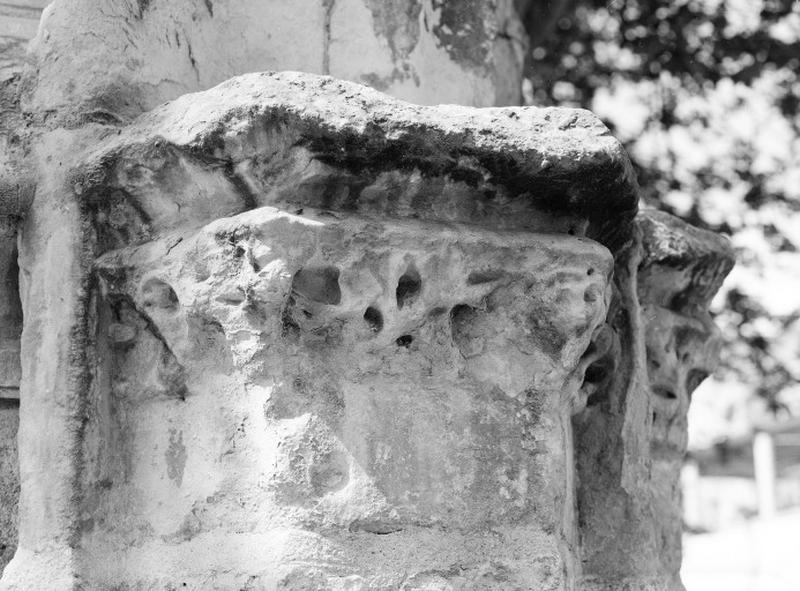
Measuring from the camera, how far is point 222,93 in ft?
6.43

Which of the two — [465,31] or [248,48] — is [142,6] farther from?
[465,31]

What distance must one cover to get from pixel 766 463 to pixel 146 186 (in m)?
10.3

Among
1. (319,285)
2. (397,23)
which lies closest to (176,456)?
(319,285)

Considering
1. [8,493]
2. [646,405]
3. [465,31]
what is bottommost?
[8,493]

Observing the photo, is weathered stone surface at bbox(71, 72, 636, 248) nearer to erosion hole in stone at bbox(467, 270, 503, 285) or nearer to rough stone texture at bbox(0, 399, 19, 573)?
erosion hole in stone at bbox(467, 270, 503, 285)

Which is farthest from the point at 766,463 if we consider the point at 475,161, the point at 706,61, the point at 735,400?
the point at 475,161

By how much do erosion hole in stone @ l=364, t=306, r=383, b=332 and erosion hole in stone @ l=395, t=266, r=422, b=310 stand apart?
36 millimetres

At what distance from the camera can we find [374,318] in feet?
6.53

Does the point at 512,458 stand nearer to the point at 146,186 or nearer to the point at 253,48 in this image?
the point at 146,186

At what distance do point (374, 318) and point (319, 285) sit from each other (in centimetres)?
10

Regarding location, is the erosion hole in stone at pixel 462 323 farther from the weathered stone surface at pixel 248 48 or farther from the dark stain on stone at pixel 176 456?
the weathered stone surface at pixel 248 48

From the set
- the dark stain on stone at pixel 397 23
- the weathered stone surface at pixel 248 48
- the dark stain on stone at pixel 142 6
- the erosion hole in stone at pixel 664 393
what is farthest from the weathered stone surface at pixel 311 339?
the dark stain on stone at pixel 397 23

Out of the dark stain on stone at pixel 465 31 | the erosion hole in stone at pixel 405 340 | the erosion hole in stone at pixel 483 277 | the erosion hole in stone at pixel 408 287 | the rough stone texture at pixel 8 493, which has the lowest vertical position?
the rough stone texture at pixel 8 493

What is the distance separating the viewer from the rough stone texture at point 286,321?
1913 millimetres
